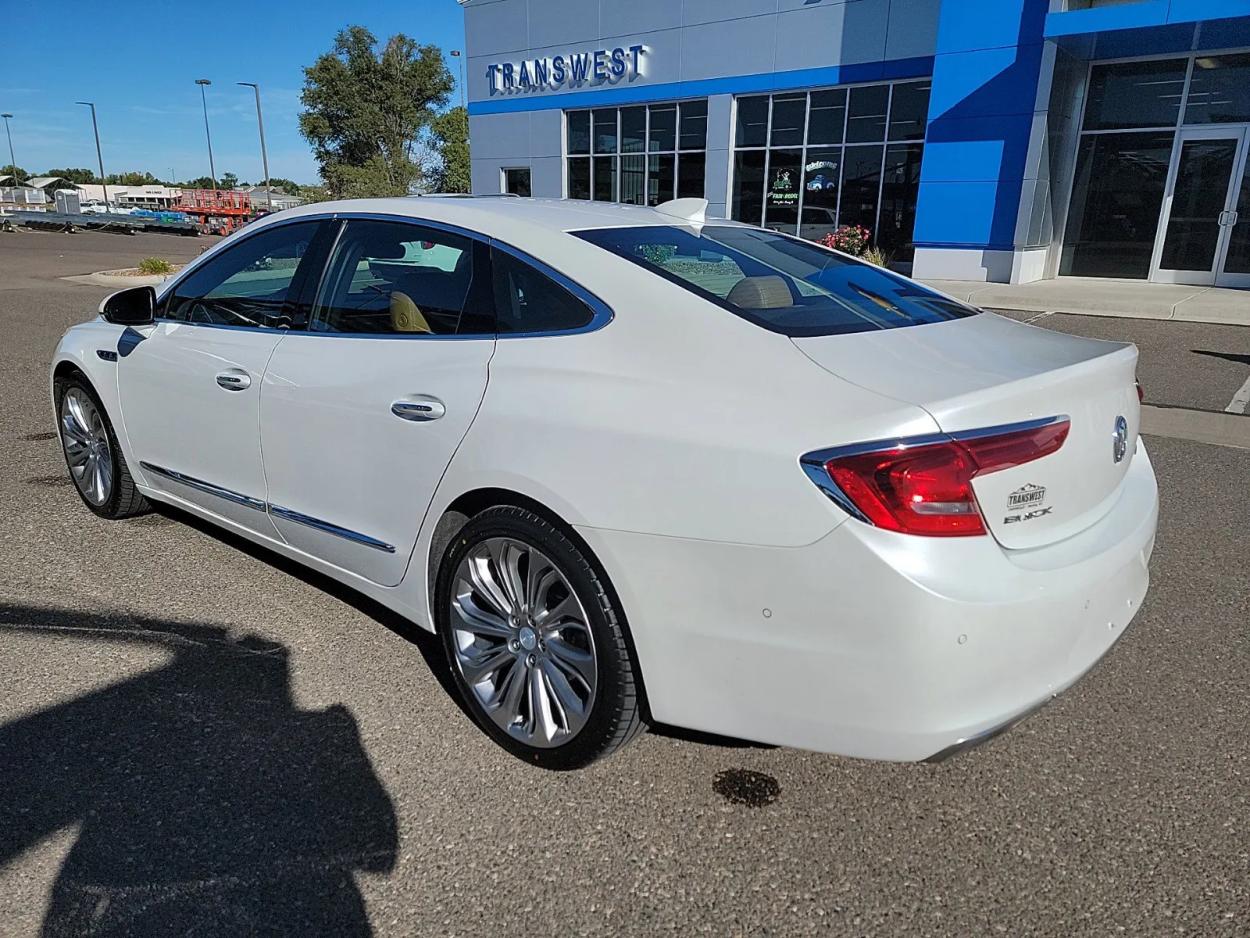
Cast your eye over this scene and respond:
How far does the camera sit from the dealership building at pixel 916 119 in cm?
1614

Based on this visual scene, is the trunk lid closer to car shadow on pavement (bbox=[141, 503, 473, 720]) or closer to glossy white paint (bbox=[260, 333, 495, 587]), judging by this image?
glossy white paint (bbox=[260, 333, 495, 587])

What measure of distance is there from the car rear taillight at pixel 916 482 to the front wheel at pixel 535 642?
737 millimetres

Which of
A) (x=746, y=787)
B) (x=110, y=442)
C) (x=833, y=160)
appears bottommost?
(x=746, y=787)

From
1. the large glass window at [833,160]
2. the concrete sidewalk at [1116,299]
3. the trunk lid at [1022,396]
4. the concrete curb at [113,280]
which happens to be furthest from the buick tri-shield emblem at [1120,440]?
the concrete curb at [113,280]

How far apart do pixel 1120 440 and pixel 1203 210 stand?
56.8 ft

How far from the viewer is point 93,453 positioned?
4.59 meters

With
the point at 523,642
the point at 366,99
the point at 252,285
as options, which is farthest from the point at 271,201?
the point at 523,642

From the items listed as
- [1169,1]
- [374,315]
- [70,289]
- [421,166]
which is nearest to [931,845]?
[374,315]

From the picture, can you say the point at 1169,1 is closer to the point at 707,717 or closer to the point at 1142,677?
the point at 1142,677

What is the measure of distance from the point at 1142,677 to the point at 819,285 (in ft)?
5.94

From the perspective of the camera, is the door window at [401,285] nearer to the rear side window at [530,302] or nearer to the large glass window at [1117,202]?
the rear side window at [530,302]

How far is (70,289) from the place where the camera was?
17281 millimetres

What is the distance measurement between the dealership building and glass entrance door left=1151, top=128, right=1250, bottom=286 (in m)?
0.03

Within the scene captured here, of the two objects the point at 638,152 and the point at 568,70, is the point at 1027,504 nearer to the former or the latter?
the point at 638,152
